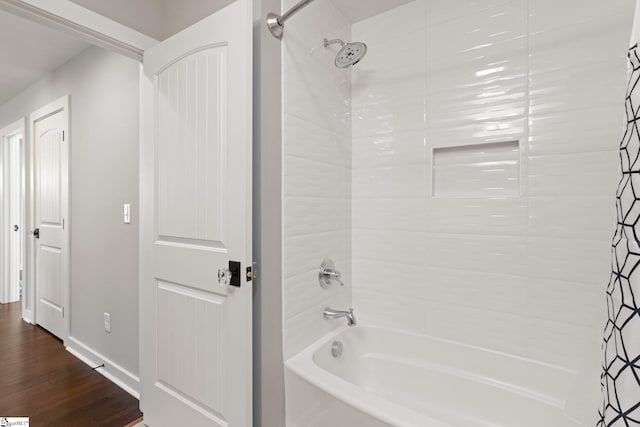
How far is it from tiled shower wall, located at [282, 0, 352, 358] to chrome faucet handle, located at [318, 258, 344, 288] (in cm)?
3

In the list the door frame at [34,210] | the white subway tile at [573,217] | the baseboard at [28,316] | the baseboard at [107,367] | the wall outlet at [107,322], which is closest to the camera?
the white subway tile at [573,217]

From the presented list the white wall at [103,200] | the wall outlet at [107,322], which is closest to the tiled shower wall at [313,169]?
the white wall at [103,200]

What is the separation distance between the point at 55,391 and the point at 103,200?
132 centimetres

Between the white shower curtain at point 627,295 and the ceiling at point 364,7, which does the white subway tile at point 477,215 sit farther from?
the ceiling at point 364,7

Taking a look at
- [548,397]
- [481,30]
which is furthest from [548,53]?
[548,397]

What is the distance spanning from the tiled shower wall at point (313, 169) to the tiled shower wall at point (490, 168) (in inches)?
4.5

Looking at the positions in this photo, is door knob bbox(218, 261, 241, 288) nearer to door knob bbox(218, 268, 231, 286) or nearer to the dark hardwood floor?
door knob bbox(218, 268, 231, 286)

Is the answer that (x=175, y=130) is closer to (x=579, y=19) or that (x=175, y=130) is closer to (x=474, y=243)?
(x=474, y=243)

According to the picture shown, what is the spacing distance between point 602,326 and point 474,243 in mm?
877

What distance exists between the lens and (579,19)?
4.20ft

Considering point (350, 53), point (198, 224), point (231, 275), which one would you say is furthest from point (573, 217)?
point (198, 224)

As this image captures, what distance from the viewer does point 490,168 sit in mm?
1506

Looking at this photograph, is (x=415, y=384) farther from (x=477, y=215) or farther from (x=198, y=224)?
(x=198, y=224)

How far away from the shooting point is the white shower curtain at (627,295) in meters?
0.49
